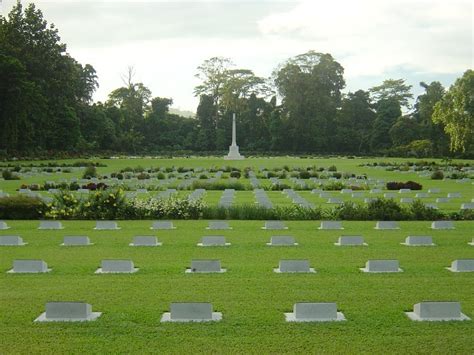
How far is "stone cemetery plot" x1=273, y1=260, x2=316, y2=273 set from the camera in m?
9.42

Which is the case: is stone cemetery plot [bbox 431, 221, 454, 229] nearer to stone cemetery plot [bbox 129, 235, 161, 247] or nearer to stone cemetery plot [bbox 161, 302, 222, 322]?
stone cemetery plot [bbox 129, 235, 161, 247]

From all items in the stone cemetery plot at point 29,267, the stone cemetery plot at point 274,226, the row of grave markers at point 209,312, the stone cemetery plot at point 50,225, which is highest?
the row of grave markers at point 209,312

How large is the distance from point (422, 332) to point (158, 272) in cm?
441

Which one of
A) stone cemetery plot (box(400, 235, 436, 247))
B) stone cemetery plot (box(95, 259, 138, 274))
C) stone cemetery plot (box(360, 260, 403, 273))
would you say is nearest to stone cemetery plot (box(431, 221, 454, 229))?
stone cemetery plot (box(400, 235, 436, 247))

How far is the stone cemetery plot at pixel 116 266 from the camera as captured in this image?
31.0 ft

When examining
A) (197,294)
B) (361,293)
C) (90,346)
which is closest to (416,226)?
(361,293)

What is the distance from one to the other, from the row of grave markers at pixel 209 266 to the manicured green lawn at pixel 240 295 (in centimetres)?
21

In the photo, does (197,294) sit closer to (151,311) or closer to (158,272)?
(151,311)

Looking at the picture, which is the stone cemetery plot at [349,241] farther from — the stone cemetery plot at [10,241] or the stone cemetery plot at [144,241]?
the stone cemetery plot at [10,241]

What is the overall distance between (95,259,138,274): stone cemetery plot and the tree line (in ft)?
154

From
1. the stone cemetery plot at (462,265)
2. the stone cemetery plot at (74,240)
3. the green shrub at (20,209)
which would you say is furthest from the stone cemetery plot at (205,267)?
the green shrub at (20,209)

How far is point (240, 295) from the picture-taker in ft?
26.1

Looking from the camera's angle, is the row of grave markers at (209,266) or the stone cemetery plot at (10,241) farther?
the stone cemetery plot at (10,241)

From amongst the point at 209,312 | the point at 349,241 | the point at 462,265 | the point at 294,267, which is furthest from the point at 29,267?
the point at 462,265
